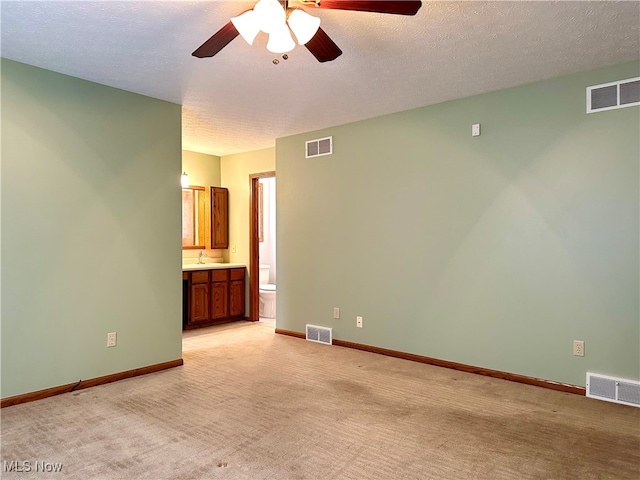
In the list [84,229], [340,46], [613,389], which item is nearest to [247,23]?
[340,46]

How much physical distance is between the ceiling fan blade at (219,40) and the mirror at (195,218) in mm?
3851

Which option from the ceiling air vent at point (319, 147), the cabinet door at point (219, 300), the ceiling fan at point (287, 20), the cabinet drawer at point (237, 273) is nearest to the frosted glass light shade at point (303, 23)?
the ceiling fan at point (287, 20)

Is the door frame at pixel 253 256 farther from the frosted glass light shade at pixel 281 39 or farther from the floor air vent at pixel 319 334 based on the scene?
the frosted glass light shade at pixel 281 39

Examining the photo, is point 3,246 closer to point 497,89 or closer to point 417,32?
point 417,32

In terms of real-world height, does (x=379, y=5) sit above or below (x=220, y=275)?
above

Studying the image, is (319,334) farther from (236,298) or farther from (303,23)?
(303,23)

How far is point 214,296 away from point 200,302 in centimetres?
23

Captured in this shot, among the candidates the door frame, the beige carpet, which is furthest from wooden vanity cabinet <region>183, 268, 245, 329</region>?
the beige carpet

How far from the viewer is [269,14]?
2.04 meters

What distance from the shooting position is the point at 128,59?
3049 mm

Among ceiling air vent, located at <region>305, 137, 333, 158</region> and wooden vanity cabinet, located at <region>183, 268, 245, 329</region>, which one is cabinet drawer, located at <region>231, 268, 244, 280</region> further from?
ceiling air vent, located at <region>305, 137, 333, 158</region>

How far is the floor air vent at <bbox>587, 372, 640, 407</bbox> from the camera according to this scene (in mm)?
3084

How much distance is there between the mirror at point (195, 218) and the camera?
608 cm

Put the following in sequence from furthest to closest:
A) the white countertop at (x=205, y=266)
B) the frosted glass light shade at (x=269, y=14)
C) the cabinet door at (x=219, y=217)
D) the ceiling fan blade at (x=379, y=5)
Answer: the cabinet door at (x=219, y=217) → the white countertop at (x=205, y=266) → the frosted glass light shade at (x=269, y=14) → the ceiling fan blade at (x=379, y=5)
